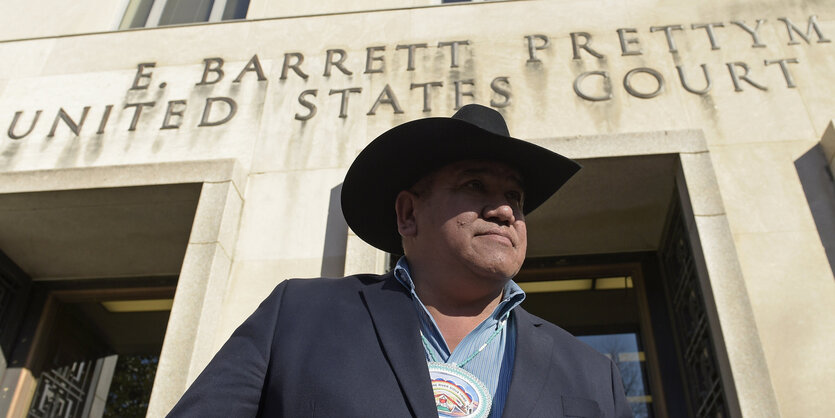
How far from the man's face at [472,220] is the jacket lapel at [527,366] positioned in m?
0.22

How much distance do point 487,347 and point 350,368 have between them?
0.57 meters

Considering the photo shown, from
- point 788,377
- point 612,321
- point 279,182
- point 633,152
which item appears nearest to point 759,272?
point 788,377

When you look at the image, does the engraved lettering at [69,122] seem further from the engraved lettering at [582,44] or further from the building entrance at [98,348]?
the engraved lettering at [582,44]

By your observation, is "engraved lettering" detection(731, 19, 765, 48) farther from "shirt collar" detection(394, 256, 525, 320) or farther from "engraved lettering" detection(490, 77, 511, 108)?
"shirt collar" detection(394, 256, 525, 320)

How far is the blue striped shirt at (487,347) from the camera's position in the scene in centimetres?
226

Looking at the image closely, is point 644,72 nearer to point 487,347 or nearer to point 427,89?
point 427,89

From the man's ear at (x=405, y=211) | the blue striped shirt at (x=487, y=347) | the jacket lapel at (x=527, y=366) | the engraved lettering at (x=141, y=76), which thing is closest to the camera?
the jacket lapel at (x=527, y=366)

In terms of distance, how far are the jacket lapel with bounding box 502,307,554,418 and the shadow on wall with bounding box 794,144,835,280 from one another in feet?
11.0

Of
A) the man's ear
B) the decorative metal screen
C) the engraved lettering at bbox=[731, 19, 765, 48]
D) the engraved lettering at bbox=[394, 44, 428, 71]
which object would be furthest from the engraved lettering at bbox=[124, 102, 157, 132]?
the engraved lettering at bbox=[731, 19, 765, 48]

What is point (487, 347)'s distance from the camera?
93.6 inches

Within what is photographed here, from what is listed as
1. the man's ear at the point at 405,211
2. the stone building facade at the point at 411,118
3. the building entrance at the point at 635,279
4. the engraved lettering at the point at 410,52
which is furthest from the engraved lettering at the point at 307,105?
the man's ear at the point at 405,211

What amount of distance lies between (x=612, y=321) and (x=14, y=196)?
546cm

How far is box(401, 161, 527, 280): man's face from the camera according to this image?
2.44 meters

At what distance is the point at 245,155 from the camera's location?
589cm
